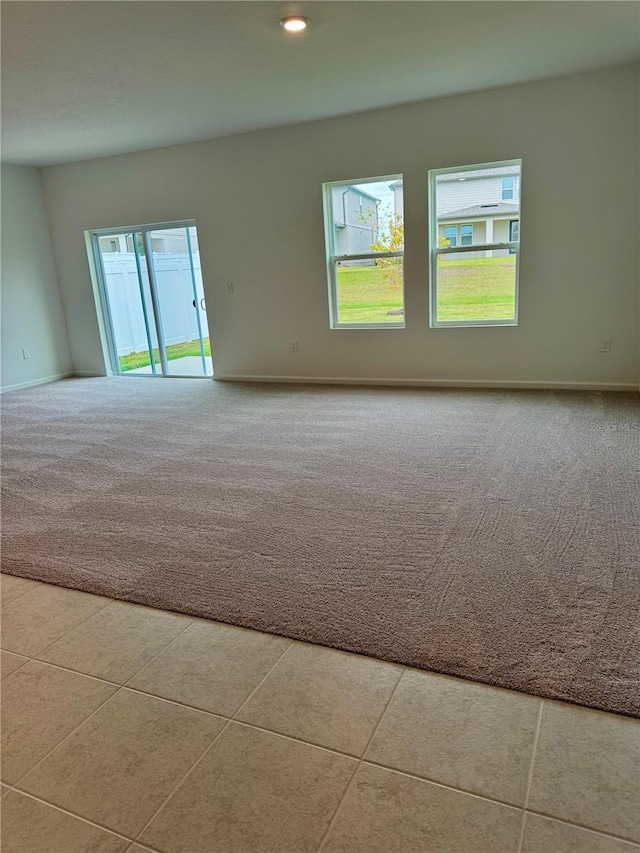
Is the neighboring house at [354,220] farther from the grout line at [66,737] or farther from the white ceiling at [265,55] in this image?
the grout line at [66,737]

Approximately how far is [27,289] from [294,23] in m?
5.31

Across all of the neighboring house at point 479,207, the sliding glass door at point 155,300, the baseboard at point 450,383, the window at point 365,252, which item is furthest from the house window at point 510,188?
the sliding glass door at point 155,300

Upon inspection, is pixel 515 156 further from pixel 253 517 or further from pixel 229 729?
pixel 229 729

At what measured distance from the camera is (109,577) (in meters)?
2.48

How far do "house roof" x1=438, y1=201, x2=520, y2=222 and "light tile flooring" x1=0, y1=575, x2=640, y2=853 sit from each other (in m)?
4.59

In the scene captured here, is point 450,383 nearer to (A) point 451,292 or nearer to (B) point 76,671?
(A) point 451,292

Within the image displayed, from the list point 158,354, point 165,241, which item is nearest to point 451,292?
point 165,241

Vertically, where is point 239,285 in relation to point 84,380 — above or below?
above

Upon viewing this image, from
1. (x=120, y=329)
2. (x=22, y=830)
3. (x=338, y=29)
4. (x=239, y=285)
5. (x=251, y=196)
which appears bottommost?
(x=22, y=830)

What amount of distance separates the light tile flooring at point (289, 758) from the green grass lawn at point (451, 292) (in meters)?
4.31

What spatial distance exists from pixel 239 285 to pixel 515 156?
3.14 meters

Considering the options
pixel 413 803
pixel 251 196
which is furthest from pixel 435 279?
pixel 413 803

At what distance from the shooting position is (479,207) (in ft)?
17.2

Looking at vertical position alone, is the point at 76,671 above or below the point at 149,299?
below
